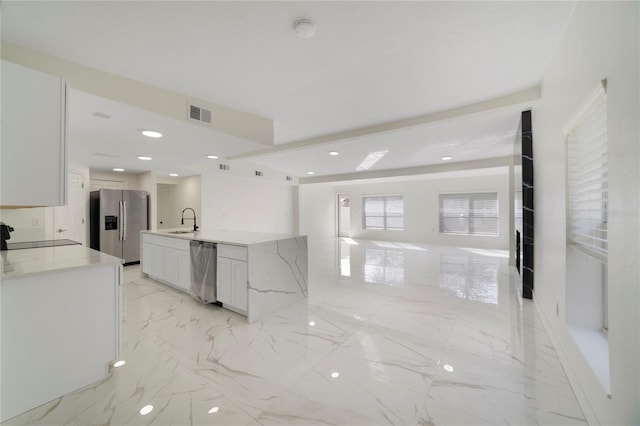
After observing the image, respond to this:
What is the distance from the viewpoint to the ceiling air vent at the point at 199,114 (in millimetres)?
2732

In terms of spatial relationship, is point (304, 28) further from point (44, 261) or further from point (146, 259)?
point (146, 259)

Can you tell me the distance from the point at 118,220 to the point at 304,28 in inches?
217

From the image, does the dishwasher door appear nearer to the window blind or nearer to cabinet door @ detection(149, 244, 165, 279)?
cabinet door @ detection(149, 244, 165, 279)

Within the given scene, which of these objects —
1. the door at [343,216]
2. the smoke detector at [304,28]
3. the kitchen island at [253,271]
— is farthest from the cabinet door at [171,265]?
the door at [343,216]

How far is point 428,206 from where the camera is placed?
29.3ft

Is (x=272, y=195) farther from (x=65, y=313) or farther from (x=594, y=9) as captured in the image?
(x=594, y=9)

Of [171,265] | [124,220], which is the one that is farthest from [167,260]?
[124,220]

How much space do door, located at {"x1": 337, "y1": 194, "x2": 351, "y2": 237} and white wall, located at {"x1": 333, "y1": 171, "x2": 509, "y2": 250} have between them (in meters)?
0.90

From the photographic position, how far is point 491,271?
16.3 ft

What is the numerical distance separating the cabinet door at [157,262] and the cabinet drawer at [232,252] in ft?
5.10

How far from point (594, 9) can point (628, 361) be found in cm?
176

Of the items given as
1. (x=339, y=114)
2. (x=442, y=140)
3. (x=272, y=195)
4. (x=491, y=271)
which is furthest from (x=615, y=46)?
(x=272, y=195)

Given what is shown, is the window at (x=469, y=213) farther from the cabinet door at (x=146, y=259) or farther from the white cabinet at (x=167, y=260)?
the cabinet door at (x=146, y=259)

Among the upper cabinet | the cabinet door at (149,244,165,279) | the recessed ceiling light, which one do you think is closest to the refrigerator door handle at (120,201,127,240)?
the cabinet door at (149,244,165,279)
